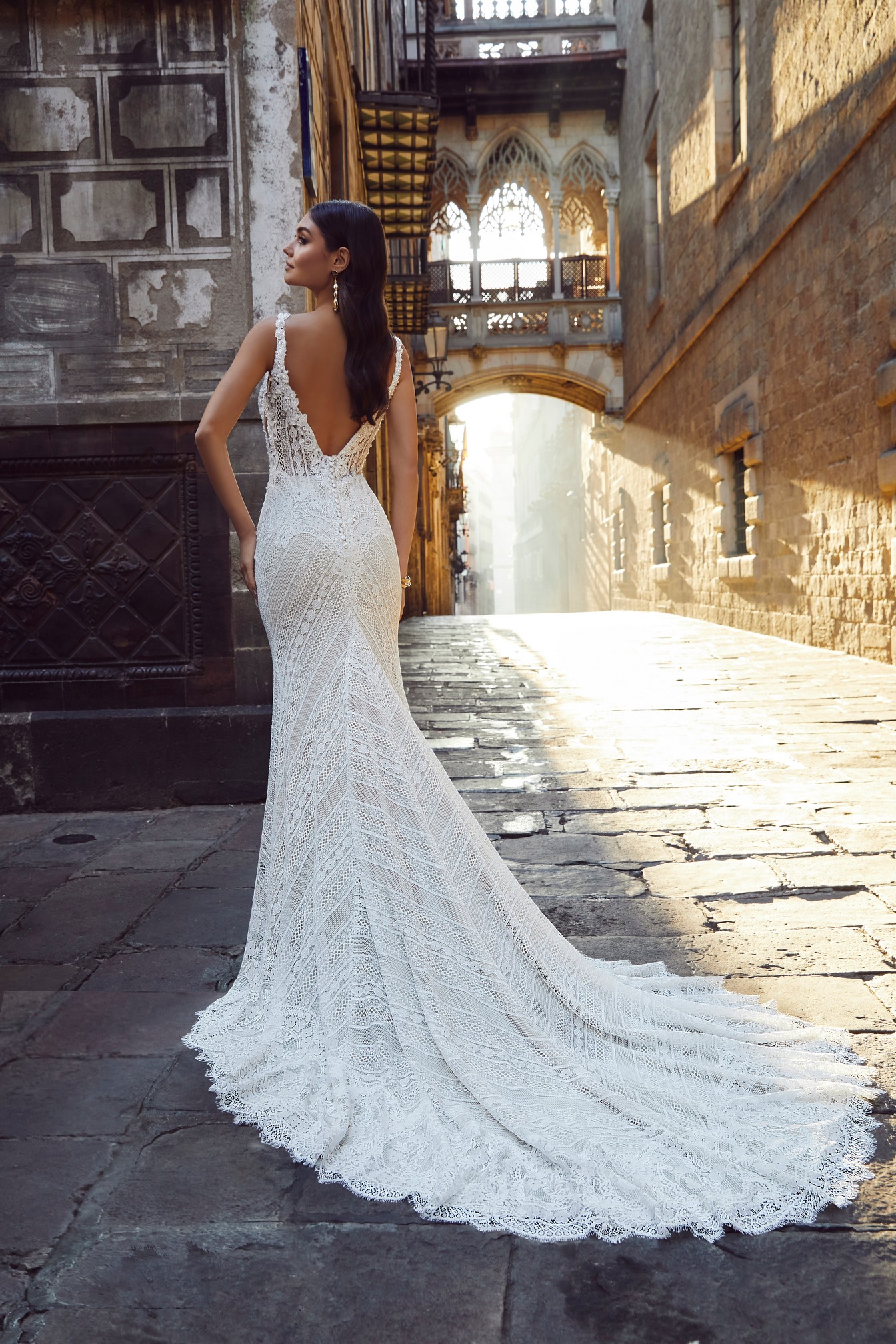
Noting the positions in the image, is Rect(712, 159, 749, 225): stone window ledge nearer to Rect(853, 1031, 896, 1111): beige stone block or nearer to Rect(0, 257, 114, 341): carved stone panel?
Rect(0, 257, 114, 341): carved stone panel

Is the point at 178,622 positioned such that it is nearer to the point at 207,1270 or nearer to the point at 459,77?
the point at 207,1270

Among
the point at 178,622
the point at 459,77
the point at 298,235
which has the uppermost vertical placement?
the point at 459,77

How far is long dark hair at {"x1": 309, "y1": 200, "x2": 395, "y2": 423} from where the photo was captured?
7.57 ft

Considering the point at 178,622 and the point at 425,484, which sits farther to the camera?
the point at 425,484

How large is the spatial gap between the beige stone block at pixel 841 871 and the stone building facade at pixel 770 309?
5575 millimetres

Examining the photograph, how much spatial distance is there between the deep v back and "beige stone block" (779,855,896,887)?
2.01 m

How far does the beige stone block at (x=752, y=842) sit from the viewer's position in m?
3.73

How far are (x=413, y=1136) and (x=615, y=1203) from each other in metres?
0.37

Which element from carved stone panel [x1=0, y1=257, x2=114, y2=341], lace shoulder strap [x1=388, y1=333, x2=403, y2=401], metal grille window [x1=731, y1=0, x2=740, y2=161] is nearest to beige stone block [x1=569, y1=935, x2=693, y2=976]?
lace shoulder strap [x1=388, y1=333, x2=403, y2=401]


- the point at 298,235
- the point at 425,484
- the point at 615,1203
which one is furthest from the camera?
the point at 425,484

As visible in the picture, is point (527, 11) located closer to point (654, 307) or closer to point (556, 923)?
point (654, 307)

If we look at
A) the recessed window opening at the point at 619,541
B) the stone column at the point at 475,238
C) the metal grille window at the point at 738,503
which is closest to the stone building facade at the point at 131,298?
the metal grille window at the point at 738,503

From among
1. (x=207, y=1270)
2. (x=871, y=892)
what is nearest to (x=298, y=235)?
(x=207, y=1270)

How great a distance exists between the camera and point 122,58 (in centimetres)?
487
